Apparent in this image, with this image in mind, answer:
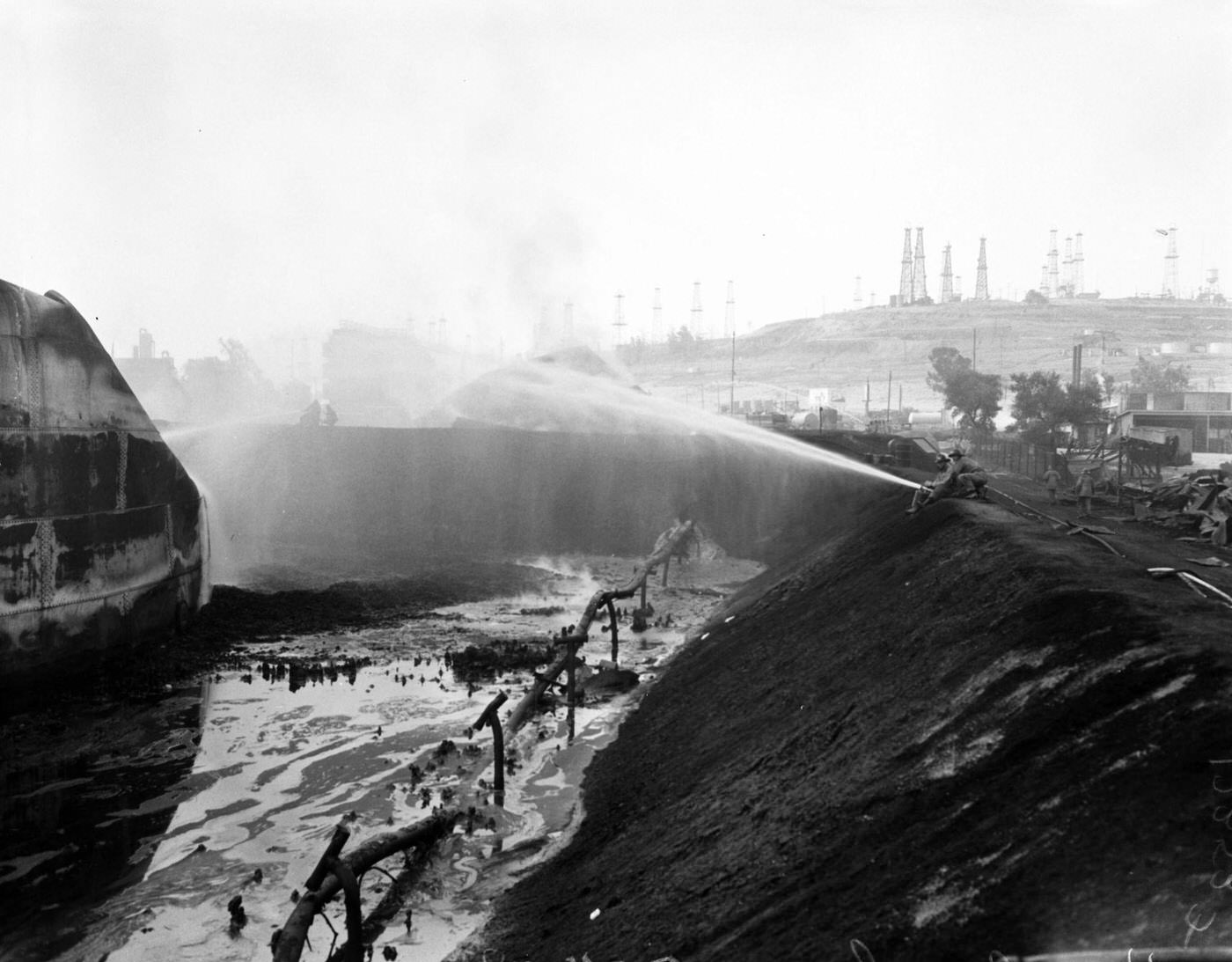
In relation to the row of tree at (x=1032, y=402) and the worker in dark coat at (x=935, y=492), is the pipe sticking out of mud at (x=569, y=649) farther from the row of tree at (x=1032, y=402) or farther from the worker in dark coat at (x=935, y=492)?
the row of tree at (x=1032, y=402)

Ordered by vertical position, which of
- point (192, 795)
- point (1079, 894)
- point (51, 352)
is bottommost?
point (192, 795)

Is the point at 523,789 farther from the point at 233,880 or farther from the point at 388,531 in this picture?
the point at 388,531

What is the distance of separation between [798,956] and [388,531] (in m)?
45.8

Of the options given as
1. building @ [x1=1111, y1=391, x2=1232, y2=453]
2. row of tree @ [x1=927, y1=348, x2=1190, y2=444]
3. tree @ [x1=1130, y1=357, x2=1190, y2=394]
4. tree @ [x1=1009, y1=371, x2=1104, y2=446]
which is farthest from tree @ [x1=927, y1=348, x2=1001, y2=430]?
tree @ [x1=1130, y1=357, x2=1190, y2=394]

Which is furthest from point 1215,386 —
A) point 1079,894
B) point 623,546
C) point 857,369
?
point 1079,894

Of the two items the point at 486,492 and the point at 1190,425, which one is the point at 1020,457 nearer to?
the point at 1190,425

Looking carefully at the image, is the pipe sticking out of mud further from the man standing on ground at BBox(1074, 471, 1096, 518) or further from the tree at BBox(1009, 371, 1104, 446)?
the tree at BBox(1009, 371, 1104, 446)

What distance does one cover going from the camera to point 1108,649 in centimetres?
1065

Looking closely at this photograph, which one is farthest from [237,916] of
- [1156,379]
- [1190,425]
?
[1156,379]

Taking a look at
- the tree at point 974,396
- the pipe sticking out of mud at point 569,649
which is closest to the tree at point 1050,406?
the tree at point 974,396

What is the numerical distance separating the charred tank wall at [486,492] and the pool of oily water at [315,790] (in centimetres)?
1753

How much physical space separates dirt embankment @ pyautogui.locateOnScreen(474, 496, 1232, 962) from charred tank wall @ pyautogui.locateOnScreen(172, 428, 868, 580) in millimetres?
23951

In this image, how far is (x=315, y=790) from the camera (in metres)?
17.3

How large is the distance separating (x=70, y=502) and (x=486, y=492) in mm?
32669
